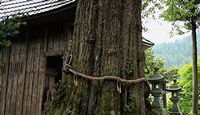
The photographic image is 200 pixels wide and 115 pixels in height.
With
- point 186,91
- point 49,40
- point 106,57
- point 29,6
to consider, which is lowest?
point 186,91

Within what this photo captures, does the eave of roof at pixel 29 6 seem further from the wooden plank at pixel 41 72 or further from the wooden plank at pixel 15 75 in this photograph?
the wooden plank at pixel 15 75

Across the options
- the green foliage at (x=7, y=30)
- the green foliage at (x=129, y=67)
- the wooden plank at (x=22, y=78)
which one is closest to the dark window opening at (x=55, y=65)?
the wooden plank at (x=22, y=78)

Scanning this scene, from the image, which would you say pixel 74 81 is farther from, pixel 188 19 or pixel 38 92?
pixel 188 19

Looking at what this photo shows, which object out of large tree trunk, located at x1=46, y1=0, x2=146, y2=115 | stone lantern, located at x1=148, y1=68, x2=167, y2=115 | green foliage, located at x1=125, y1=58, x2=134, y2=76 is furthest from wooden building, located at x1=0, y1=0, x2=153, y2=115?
green foliage, located at x1=125, y1=58, x2=134, y2=76

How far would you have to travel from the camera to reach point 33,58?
340 inches

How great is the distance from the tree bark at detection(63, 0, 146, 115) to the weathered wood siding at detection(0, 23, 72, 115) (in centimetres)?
389

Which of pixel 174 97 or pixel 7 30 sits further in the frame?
pixel 174 97

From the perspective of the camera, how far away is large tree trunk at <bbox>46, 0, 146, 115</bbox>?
3.77 m

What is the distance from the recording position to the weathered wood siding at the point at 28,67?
8234mm

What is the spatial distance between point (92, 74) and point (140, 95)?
2.26ft

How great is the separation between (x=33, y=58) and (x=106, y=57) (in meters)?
5.15

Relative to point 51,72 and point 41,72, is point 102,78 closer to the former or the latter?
point 41,72

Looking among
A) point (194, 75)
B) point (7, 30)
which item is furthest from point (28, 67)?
point (194, 75)

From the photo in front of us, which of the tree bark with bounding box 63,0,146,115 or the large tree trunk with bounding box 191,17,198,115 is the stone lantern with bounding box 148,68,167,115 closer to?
the tree bark with bounding box 63,0,146,115
